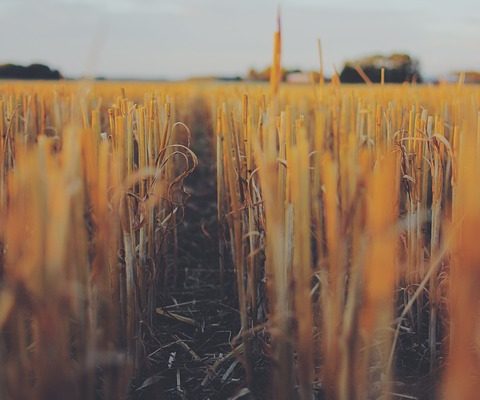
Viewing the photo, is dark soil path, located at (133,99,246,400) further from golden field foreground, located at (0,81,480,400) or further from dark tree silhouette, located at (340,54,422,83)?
dark tree silhouette, located at (340,54,422,83)

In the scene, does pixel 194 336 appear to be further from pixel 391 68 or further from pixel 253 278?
pixel 391 68

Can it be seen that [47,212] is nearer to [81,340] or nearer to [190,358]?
[81,340]

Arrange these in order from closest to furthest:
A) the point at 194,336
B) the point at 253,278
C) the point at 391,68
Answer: the point at 253,278 → the point at 194,336 → the point at 391,68

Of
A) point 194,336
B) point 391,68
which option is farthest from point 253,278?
point 391,68

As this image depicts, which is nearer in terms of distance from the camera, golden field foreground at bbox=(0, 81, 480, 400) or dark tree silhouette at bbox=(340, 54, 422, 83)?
golden field foreground at bbox=(0, 81, 480, 400)

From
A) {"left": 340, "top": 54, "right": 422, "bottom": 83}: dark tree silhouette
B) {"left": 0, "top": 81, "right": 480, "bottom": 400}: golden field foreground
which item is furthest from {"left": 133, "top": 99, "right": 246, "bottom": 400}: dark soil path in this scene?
{"left": 340, "top": 54, "right": 422, "bottom": 83}: dark tree silhouette

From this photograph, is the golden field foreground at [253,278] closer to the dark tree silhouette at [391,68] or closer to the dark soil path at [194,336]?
the dark soil path at [194,336]

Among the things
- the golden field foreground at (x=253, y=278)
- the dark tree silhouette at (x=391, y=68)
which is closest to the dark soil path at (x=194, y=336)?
the golden field foreground at (x=253, y=278)

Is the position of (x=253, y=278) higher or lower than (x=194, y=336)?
higher

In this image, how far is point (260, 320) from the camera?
1688mm

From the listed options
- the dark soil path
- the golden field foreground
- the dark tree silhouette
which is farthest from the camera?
the dark tree silhouette

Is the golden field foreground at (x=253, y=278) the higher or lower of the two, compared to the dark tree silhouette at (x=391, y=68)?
lower

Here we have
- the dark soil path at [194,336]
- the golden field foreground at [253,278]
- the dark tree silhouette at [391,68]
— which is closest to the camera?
the golden field foreground at [253,278]

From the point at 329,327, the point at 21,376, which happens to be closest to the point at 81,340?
the point at 21,376
